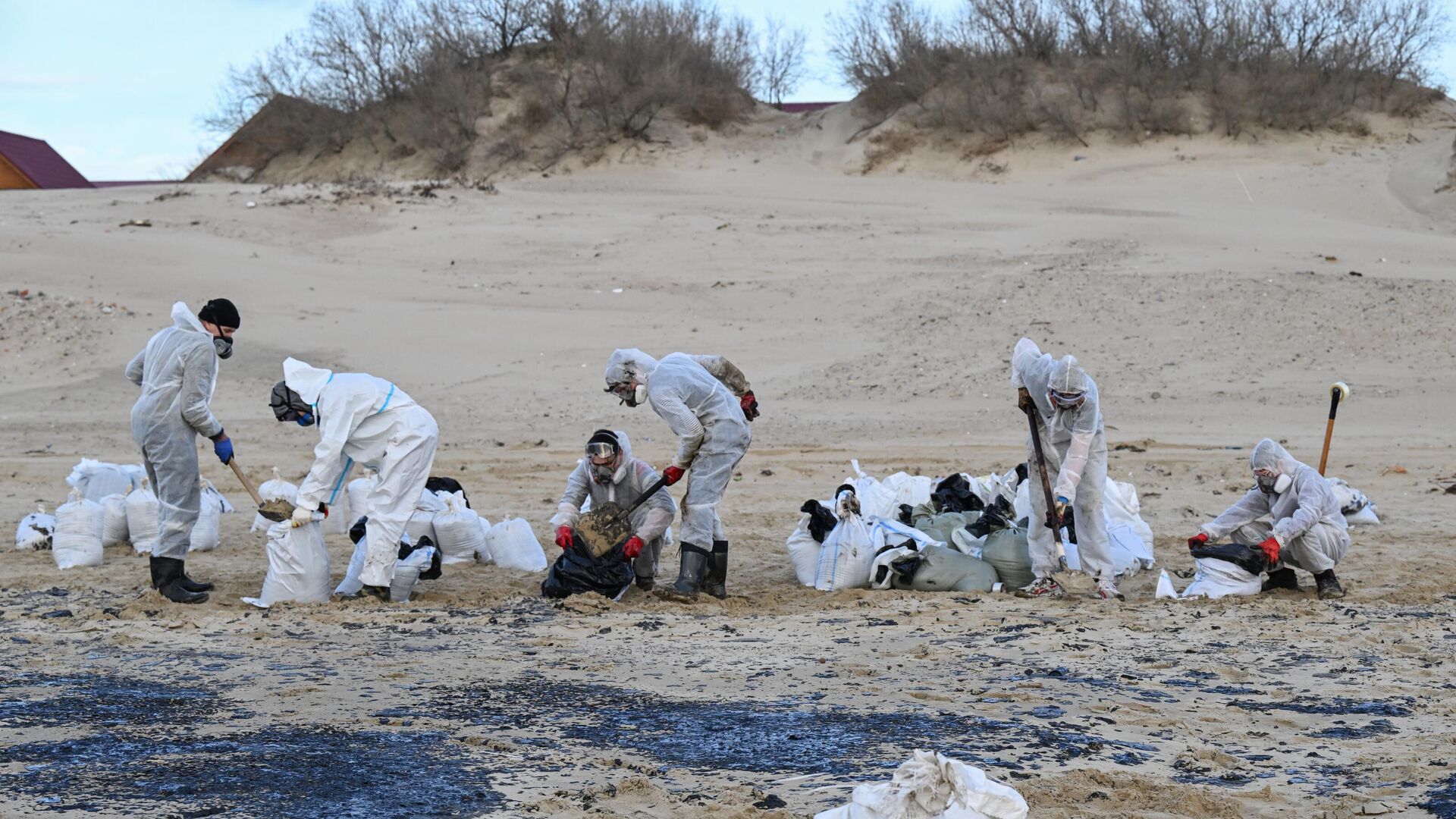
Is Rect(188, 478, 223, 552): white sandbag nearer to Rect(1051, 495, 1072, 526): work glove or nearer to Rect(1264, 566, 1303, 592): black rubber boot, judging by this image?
Rect(1051, 495, 1072, 526): work glove

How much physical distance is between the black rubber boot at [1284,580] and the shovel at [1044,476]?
114 cm

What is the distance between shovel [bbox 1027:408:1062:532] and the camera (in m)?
7.10

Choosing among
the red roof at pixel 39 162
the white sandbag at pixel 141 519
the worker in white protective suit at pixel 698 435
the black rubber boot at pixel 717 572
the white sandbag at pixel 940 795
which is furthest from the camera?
the red roof at pixel 39 162

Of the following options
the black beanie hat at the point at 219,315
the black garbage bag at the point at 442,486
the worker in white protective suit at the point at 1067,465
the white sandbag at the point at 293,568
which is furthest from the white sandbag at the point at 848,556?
the black beanie hat at the point at 219,315

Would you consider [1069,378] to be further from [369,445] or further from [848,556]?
[369,445]

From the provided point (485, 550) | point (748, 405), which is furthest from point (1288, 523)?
point (485, 550)

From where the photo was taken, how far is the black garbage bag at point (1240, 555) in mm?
7078

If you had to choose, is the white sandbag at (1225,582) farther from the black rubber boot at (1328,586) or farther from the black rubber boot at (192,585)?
the black rubber boot at (192,585)

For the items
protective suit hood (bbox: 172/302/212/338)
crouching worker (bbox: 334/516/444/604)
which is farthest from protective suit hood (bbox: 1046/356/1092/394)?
protective suit hood (bbox: 172/302/212/338)

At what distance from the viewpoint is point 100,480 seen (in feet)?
30.0

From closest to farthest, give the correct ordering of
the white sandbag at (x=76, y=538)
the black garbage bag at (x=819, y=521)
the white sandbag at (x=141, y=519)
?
the black garbage bag at (x=819, y=521) → the white sandbag at (x=76, y=538) → the white sandbag at (x=141, y=519)

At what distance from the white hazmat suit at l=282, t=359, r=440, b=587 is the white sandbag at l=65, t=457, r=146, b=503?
2.79 m

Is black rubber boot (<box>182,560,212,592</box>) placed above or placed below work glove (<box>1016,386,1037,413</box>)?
below

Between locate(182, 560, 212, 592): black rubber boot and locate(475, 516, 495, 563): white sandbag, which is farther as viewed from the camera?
locate(475, 516, 495, 563): white sandbag
